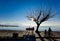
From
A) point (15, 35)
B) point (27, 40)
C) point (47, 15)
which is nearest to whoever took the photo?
point (27, 40)

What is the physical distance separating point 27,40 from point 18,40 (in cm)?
86

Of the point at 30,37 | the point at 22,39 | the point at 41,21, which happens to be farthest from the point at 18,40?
the point at 41,21

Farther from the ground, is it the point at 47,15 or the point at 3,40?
the point at 47,15

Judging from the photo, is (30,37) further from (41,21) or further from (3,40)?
(41,21)

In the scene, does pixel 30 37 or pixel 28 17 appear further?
pixel 28 17

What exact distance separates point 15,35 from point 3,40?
64.1 inches

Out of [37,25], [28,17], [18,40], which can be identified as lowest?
[18,40]

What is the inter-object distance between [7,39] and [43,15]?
11.9 metres

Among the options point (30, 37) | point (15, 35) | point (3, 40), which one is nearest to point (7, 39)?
point (3, 40)

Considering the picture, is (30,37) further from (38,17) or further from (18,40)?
(38,17)

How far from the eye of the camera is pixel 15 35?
13.7m

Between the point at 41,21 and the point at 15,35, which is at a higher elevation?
the point at 41,21

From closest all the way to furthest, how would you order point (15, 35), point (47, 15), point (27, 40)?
point (27, 40)
point (15, 35)
point (47, 15)

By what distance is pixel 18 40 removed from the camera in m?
12.3
